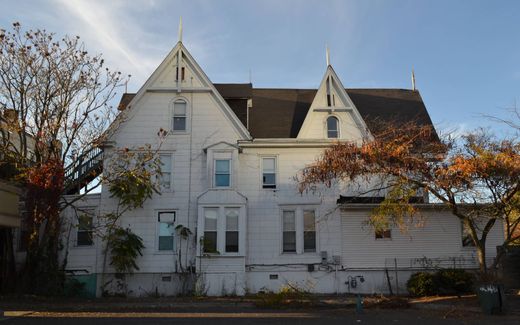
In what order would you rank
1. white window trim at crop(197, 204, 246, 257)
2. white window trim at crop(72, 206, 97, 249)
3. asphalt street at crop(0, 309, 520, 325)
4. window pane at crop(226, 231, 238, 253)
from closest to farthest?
1. asphalt street at crop(0, 309, 520, 325)
2. white window trim at crop(197, 204, 246, 257)
3. window pane at crop(226, 231, 238, 253)
4. white window trim at crop(72, 206, 97, 249)

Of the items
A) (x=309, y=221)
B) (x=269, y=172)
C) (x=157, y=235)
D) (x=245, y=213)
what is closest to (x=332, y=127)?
(x=269, y=172)

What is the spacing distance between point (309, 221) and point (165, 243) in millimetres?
6635

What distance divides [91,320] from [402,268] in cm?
1369

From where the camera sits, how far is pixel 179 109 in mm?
24266

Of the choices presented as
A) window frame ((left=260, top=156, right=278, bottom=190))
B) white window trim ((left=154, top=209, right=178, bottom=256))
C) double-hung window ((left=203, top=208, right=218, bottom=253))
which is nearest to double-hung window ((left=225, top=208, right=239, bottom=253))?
double-hung window ((left=203, top=208, right=218, bottom=253))

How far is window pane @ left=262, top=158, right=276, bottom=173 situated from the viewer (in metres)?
24.0

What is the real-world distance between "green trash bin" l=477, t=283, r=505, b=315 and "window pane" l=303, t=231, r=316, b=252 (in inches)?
333

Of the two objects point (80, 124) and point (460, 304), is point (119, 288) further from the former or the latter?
point (460, 304)

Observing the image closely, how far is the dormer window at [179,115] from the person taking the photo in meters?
24.2

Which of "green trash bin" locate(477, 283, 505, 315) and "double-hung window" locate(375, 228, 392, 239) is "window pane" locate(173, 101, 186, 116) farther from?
"green trash bin" locate(477, 283, 505, 315)

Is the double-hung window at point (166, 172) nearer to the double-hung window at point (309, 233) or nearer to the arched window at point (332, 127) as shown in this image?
the double-hung window at point (309, 233)

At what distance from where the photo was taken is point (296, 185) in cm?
2334

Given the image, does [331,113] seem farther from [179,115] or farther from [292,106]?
[179,115]

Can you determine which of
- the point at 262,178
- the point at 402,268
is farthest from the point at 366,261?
the point at 262,178
